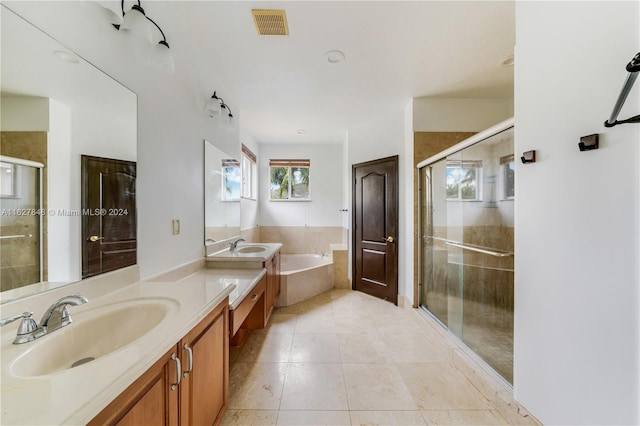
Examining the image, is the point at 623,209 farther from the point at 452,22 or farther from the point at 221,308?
the point at 221,308

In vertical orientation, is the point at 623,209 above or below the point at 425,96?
below

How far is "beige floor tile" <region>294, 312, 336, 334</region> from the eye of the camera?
2498 mm

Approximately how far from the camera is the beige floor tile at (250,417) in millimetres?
1402

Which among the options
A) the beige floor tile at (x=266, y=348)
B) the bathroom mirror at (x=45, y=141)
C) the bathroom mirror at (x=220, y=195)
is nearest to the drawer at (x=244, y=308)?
the beige floor tile at (x=266, y=348)

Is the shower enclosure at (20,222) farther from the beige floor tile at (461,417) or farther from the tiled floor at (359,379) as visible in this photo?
the beige floor tile at (461,417)

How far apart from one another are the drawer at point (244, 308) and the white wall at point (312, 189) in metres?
2.60

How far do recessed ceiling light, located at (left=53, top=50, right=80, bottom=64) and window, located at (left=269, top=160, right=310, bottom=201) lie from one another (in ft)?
12.4

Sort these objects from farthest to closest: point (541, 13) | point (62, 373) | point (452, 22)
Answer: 1. point (452, 22)
2. point (541, 13)
3. point (62, 373)

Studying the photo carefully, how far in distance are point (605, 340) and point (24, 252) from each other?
2.22 m

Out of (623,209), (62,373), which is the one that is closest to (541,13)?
(623,209)

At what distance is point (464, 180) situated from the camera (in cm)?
248

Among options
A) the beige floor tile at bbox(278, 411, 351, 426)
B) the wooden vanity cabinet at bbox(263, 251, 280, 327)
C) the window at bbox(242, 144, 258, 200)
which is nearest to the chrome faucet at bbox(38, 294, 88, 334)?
the beige floor tile at bbox(278, 411, 351, 426)

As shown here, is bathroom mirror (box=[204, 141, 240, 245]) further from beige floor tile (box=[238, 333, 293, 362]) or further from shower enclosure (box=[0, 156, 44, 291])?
shower enclosure (box=[0, 156, 44, 291])

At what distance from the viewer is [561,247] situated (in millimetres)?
1078
